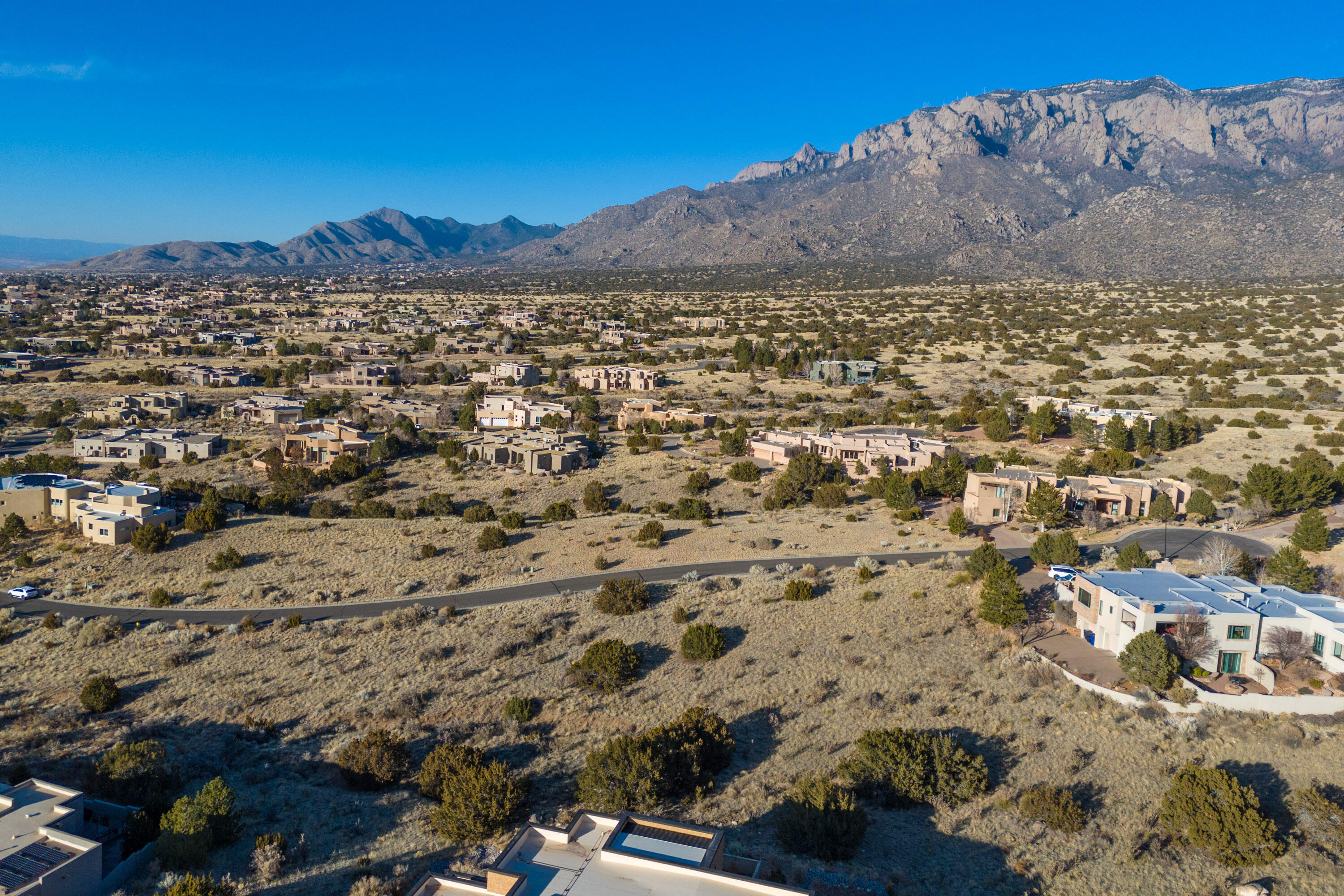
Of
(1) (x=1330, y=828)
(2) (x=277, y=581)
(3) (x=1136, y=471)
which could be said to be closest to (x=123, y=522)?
(2) (x=277, y=581)

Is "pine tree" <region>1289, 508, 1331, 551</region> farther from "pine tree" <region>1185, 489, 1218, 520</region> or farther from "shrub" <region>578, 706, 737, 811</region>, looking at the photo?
"shrub" <region>578, 706, 737, 811</region>

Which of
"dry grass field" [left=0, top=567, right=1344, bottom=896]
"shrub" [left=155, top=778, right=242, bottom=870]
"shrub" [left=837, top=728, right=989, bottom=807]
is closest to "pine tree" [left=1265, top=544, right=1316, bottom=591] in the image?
"dry grass field" [left=0, top=567, right=1344, bottom=896]

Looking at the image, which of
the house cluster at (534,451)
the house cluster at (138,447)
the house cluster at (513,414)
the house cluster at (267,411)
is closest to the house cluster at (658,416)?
the house cluster at (513,414)

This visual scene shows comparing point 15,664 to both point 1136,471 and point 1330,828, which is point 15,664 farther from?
point 1136,471

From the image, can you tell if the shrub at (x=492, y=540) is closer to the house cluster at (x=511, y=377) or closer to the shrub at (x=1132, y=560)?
the shrub at (x=1132, y=560)

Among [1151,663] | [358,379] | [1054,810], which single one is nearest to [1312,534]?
[1151,663]

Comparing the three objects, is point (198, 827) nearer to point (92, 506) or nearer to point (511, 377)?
point (92, 506)

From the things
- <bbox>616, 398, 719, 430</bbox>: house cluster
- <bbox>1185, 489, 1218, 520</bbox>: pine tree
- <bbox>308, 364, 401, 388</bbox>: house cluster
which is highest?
<bbox>308, 364, 401, 388</bbox>: house cluster
